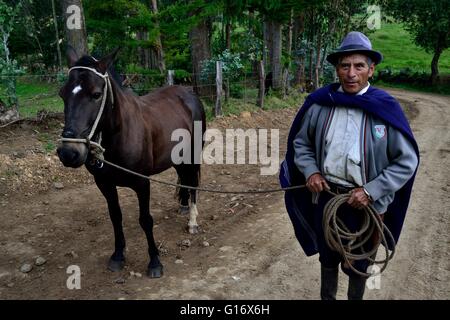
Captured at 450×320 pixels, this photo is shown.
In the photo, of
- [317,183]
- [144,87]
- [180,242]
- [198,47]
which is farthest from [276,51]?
[317,183]

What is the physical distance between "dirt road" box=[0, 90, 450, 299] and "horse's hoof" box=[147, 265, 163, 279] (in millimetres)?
68

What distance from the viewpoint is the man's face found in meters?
2.50

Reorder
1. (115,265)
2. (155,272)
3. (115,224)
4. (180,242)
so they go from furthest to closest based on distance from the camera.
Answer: (180,242) < (115,224) < (115,265) < (155,272)

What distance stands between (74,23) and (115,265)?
18.5 feet

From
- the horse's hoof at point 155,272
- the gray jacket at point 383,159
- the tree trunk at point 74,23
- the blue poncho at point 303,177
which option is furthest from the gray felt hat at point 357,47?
the tree trunk at point 74,23

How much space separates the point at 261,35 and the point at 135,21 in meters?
10.5

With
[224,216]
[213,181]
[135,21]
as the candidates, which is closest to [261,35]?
[135,21]

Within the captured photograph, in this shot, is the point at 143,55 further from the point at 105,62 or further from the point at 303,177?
the point at 303,177

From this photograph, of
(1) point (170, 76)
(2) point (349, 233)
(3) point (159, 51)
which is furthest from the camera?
(3) point (159, 51)

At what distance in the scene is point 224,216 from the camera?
548 centimetres

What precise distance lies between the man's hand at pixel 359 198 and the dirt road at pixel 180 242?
1.45 meters

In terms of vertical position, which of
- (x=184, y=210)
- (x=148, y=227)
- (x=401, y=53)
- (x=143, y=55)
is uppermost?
(x=401, y=53)

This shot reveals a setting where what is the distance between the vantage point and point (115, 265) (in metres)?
4.07

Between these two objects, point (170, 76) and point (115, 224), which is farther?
point (170, 76)
